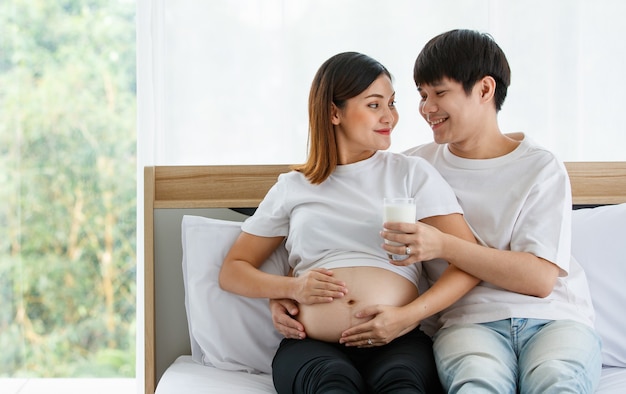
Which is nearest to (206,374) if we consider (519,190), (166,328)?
(166,328)


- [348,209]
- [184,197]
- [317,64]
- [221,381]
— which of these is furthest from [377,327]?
[317,64]

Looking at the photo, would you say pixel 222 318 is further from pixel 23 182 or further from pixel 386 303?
pixel 23 182

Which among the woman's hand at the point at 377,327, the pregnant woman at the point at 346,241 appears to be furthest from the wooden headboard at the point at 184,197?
the woman's hand at the point at 377,327

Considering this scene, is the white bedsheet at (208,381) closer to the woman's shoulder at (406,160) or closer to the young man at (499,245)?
the young man at (499,245)

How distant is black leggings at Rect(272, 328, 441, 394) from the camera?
152 centimetres

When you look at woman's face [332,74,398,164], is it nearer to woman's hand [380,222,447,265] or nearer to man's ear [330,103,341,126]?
man's ear [330,103,341,126]

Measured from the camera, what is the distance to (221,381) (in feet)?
5.91

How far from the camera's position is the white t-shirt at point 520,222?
1727 mm

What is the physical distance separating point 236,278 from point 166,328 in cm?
38

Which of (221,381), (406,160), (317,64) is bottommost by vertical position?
(221,381)

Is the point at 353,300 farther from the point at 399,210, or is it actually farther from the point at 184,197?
the point at 184,197

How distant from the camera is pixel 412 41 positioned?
2537 mm

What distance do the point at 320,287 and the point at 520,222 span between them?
522mm

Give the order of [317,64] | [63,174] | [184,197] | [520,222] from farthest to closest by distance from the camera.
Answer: [63,174] < [317,64] < [184,197] < [520,222]
